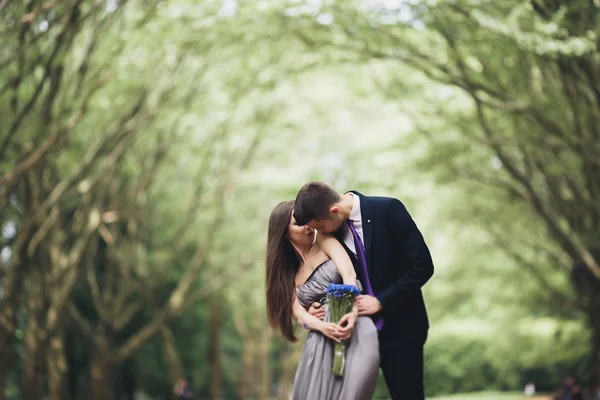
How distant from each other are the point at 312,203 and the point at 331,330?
2.53ft

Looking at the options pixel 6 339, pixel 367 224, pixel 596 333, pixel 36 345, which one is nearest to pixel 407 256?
pixel 367 224

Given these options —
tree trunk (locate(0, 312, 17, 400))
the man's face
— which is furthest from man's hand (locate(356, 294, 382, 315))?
tree trunk (locate(0, 312, 17, 400))

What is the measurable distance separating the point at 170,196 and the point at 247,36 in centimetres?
1181

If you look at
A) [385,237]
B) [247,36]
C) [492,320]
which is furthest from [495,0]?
[492,320]

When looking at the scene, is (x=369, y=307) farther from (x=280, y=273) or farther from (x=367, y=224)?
(x=280, y=273)

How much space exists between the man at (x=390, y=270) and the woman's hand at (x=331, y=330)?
6.9 inches

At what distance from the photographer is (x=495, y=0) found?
39.0 feet

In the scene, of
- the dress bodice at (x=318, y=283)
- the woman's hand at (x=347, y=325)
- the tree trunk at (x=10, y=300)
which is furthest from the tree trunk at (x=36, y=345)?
the woman's hand at (x=347, y=325)

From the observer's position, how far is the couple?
519 centimetres

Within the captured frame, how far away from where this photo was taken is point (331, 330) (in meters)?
5.21

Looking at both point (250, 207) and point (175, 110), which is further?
point (250, 207)

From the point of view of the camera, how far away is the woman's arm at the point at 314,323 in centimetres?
520

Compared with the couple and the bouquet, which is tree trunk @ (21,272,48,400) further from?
the bouquet

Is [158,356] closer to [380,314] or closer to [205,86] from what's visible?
[205,86]
